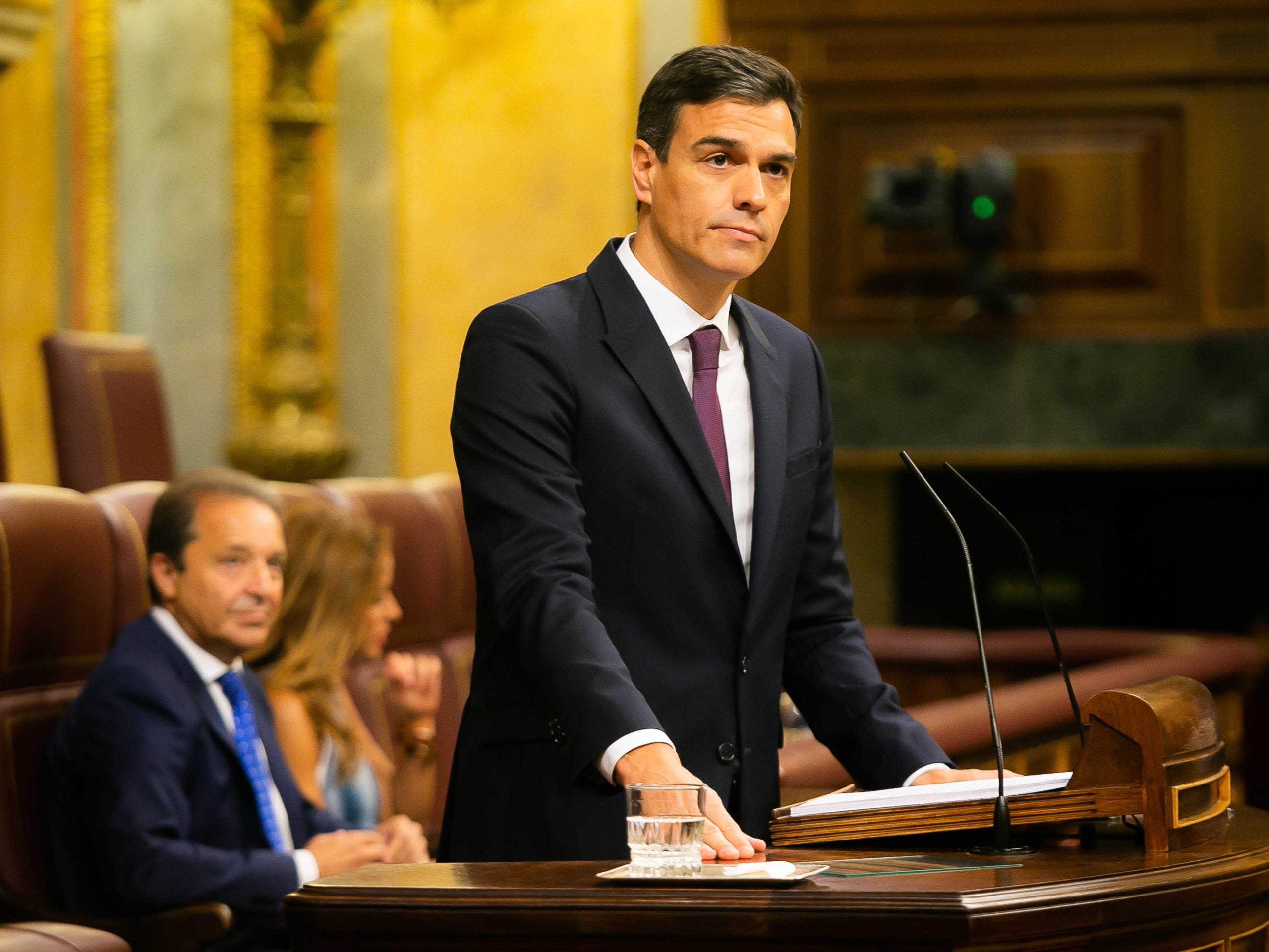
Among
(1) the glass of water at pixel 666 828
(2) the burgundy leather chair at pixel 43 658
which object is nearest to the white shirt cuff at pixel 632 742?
(1) the glass of water at pixel 666 828

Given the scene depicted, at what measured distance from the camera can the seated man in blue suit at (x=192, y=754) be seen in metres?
2.25

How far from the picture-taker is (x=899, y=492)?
6.62m

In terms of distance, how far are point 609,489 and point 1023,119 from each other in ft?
16.4

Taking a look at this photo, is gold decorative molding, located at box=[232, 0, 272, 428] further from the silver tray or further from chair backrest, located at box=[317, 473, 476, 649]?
the silver tray

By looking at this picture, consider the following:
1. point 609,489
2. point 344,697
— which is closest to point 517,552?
point 609,489

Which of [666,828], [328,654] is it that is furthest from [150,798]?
[666,828]

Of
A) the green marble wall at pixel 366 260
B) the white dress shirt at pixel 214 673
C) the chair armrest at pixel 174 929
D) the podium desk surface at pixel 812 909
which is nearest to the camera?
the podium desk surface at pixel 812 909

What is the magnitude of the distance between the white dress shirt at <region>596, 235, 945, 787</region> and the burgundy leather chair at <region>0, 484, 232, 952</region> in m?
1.02

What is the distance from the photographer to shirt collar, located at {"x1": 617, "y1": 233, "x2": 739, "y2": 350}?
1549 mm

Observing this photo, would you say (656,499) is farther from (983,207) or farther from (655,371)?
(983,207)

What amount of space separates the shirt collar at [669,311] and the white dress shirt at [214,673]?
114cm

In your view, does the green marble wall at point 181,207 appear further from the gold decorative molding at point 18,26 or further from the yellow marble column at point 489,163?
the gold decorative molding at point 18,26

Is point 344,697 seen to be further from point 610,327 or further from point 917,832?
point 917,832

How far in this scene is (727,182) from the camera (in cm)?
147
